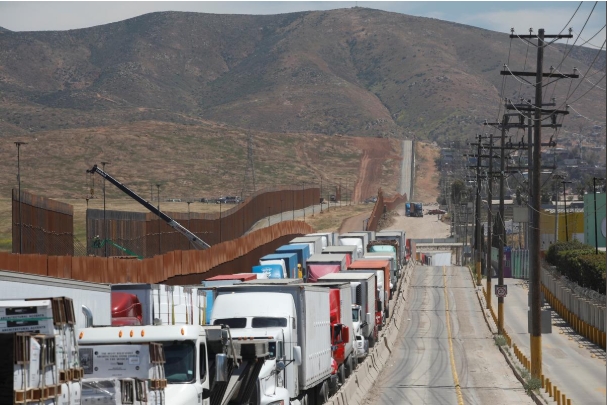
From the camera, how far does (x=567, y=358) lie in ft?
197

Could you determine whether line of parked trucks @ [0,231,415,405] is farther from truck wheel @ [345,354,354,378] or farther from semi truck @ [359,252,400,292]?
semi truck @ [359,252,400,292]

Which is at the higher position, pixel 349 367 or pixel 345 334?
pixel 345 334

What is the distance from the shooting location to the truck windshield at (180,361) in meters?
20.2

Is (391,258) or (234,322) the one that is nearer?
(234,322)

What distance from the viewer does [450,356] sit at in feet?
189

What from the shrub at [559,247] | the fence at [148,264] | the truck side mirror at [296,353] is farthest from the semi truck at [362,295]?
the shrub at [559,247]

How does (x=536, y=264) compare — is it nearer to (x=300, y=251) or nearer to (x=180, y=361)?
(x=180, y=361)

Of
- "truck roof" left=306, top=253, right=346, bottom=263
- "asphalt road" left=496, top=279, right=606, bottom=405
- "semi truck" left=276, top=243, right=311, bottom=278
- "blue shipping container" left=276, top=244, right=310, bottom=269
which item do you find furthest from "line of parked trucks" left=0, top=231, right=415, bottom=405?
"blue shipping container" left=276, top=244, right=310, bottom=269

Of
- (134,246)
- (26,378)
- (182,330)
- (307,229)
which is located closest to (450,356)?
(134,246)

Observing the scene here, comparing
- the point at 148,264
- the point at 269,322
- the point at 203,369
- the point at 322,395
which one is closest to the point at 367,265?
the point at 148,264

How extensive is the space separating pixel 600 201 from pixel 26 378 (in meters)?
109

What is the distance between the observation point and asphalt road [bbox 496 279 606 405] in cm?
4575

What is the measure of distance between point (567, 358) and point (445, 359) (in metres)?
7.71

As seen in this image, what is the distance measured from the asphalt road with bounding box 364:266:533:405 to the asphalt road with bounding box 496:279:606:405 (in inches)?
80.5
